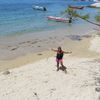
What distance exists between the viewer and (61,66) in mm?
17750

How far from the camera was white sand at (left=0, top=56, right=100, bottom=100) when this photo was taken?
1333 cm

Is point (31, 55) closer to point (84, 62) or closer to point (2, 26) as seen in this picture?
point (84, 62)

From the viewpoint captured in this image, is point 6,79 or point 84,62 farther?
point 84,62

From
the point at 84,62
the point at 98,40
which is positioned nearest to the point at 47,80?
the point at 84,62

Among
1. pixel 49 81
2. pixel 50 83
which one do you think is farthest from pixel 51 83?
pixel 49 81

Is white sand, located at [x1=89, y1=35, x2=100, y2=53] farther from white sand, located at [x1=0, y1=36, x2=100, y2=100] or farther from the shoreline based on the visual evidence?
white sand, located at [x1=0, y1=36, x2=100, y2=100]

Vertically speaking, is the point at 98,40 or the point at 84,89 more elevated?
the point at 84,89

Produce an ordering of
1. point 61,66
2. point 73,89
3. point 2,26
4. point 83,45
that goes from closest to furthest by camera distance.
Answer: point 73,89 < point 61,66 < point 83,45 < point 2,26

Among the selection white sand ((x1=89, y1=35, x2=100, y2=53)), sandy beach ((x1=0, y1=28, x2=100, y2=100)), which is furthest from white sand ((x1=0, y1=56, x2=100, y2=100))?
white sand ((x1=89, y1=35, x2=100, y2=53))

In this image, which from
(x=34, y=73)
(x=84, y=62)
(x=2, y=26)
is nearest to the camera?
(x=34, y=73)

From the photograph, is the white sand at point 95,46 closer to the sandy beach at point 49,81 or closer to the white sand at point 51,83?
the sandy beach at point 49,81

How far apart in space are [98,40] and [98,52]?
5.91 m

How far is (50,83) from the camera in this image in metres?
14.8

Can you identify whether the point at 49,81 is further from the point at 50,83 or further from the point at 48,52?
the point at 48,52
